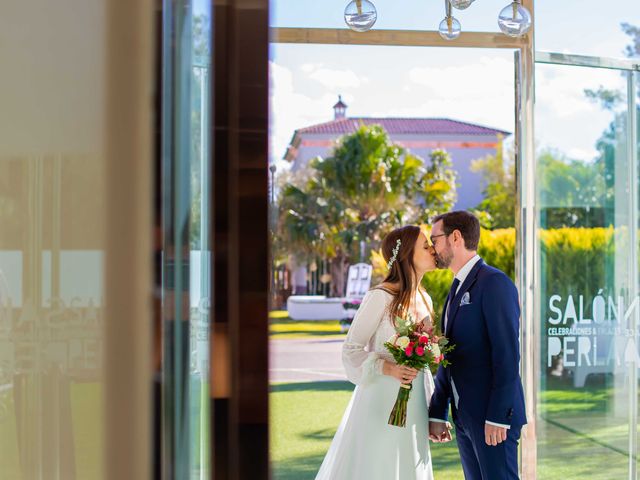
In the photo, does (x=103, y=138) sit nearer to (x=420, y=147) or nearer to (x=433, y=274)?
(x=433, y=274)

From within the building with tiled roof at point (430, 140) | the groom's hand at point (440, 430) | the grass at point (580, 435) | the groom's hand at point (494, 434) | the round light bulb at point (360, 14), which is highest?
the building with tiled roof at point (430, 140)

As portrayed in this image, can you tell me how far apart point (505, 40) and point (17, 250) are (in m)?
4.39

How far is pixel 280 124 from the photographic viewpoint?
30.7 ft

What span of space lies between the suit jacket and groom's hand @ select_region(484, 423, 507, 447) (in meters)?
0.03

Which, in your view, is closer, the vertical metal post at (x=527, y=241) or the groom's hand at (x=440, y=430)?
the groom's hand at (x=440, y=430)

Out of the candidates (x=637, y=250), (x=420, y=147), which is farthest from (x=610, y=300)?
(x=420, y=147)

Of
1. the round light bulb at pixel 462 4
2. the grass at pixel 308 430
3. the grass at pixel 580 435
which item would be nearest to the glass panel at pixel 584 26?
the round light bulb at pixel 462 4

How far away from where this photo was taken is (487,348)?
3.62m

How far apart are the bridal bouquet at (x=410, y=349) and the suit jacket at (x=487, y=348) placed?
94 millimetres

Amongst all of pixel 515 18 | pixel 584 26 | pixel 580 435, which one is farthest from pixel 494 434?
pixel 584 26

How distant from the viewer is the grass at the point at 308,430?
697 cm

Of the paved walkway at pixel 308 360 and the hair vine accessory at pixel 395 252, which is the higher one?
the hair vine accessory at pixel 395 252

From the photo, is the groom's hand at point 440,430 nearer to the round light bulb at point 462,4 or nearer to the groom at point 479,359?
the groom at point 479,359

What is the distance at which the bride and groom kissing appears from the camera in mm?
3518
